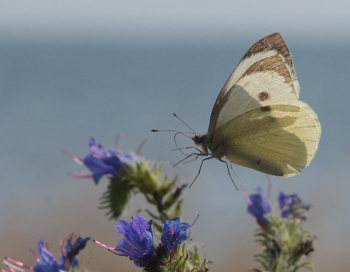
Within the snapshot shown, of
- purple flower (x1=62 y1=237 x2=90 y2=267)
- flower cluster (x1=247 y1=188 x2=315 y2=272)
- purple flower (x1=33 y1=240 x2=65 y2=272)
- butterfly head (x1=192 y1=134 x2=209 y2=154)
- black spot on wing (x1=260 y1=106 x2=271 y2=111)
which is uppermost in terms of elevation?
black spot on wing (x1=260 y1=106 x2=271 y2=111)

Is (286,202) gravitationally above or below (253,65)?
below

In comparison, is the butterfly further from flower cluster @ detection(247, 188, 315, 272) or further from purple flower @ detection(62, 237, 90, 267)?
purple flower @ detection(62, 237, 90, 267)

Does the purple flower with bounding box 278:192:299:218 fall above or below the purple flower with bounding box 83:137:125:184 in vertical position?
above

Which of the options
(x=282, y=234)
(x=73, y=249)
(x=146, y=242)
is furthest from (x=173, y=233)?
(x=282, y=234)

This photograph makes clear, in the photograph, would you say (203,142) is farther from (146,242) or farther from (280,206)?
(146,242)

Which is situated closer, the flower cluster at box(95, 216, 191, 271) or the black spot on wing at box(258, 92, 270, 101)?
the flower cluster at box(95, 216, 191, 271)

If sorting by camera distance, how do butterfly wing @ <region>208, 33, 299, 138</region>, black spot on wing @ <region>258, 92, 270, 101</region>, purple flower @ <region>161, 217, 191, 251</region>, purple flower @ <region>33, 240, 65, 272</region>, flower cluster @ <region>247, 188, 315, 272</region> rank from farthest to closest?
1. black spot on wing @ <region>258, 92, 270, 101</region>
2. butterfly wing @ <region>208, 33, 299, 138</region>
3. flower cluster @ <region>247, 188, 315, 272</region>
4. purple flower @ <region>33, 240, 65, 272</region>
5. purple flower @ <region>161, 217, 191, 251</region>

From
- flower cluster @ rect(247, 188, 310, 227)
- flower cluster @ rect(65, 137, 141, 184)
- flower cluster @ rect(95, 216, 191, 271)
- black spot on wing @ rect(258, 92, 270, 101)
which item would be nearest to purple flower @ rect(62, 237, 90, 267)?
flower cluster @ rect(95, 216, 191, 271)

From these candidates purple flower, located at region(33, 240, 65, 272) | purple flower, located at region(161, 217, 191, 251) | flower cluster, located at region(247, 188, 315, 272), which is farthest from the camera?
flower cluster, located at region(247, 188, 315, 272)
